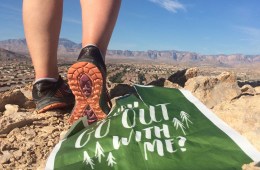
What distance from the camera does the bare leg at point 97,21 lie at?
2.25 m

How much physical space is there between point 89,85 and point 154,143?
0.66 metres

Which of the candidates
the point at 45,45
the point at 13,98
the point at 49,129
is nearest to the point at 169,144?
the point at 49,129

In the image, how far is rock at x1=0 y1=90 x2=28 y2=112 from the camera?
2.92 metres

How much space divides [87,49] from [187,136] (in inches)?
33.9

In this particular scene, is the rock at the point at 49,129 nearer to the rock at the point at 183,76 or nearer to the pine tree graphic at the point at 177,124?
the pine tree graphic at the point at 177,124

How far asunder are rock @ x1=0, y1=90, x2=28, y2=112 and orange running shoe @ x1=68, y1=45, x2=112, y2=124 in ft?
3.32

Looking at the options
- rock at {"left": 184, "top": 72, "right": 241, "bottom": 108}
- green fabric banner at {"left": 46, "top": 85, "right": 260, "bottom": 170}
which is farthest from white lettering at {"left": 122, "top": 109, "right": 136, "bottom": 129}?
rock at {"left": 184, "top": 72, "right": 241, "bottom": 108}

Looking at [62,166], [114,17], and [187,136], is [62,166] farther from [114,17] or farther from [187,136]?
[114,17]

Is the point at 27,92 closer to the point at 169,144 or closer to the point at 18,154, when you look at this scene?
the point at 18,154

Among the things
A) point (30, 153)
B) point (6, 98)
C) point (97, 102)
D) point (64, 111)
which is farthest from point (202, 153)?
point (6, 98)

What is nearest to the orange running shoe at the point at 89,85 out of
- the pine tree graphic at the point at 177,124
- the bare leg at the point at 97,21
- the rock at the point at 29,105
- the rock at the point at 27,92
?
the bare leg at the point at 97,21

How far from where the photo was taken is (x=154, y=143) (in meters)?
1.67

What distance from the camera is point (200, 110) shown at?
7.20 feet

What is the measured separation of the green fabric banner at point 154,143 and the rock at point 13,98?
3.99 ft
